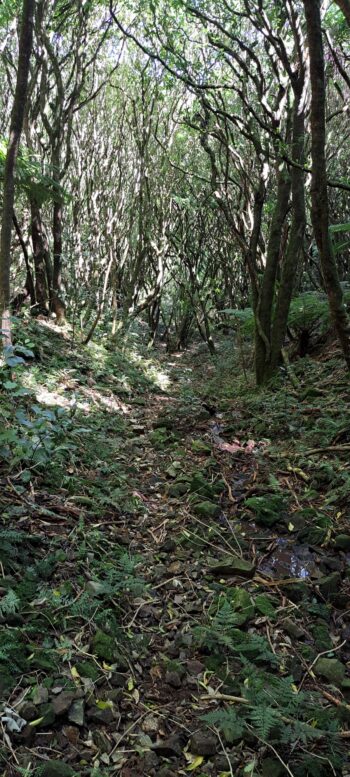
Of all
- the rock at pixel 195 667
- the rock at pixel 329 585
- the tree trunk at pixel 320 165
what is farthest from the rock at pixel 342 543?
the tree trunk at pixel 320 165

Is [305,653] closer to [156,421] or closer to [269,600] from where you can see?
[269,600]

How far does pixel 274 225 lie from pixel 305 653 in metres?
5.20

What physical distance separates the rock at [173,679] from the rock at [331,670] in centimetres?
63

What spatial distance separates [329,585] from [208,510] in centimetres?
109

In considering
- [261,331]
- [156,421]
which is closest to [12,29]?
[261,331]

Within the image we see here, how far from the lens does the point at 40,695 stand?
1.97 meters

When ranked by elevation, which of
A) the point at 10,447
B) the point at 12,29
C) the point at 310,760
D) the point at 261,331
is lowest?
the point at 310,760

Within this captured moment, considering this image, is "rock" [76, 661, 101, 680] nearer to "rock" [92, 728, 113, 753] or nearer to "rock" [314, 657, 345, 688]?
"rock" [92, 728, 113, 753]

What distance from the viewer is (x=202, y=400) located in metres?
6.89

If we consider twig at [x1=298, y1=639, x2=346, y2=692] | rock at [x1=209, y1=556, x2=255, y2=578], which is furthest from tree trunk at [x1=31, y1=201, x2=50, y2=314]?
twig at [x1=298, y1=639, x2=346, y2=692]

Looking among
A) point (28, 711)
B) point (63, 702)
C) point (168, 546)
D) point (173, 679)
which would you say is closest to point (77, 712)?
point (63, 702)

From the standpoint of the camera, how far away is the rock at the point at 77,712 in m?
1.93

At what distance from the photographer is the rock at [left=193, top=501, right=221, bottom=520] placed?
143 inches

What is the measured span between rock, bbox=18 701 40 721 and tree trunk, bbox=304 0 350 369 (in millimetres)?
3218
